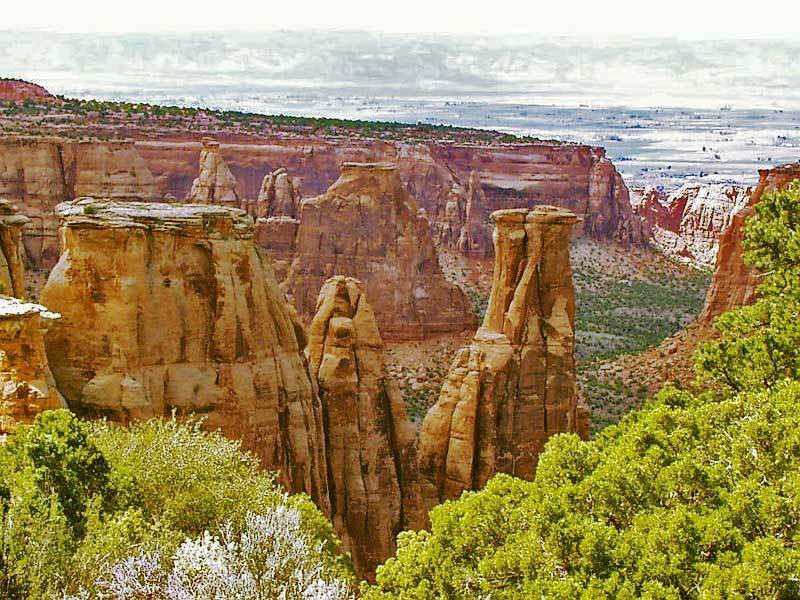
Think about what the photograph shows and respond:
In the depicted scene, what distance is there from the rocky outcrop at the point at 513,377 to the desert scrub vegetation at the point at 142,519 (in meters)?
9.58

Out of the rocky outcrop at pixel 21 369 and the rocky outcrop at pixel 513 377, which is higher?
the rocky outcrop at pixel 21 369

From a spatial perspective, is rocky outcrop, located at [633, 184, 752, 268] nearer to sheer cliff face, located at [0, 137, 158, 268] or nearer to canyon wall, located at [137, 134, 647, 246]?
canyon wall, located at [137, 134, 647, 246]

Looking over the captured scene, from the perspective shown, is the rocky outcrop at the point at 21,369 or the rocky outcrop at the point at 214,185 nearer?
the rocky outcrop at the point at 21,369

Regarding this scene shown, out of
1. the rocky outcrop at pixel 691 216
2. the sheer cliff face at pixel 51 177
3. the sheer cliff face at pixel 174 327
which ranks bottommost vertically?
the rocky outcrop at pixel 691 216

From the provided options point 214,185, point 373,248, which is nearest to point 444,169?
point 214,185

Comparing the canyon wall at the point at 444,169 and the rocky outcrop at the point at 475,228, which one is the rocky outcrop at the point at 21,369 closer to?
the canyon wall at the point at 444,169

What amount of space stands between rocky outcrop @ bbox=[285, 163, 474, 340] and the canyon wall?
1882 centimetres

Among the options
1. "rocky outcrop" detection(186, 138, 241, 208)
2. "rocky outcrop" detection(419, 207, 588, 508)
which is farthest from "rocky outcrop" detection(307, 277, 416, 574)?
"rocky outcrop" detection(186, 138, 241, 208)

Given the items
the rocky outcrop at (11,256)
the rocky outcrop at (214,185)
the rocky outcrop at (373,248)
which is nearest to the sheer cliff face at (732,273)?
the rocky outcrop at (373,248)

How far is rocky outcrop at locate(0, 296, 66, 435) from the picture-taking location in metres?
21.4

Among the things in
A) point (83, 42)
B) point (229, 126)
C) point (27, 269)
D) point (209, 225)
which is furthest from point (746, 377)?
point (83, 42)

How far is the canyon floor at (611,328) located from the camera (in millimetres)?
52281

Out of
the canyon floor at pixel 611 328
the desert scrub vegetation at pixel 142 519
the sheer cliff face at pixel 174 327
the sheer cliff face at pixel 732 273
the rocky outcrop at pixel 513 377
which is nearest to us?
the desert scrub vegetation at pixel 142 519

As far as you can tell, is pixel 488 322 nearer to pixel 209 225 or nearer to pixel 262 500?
pixel 209 225
